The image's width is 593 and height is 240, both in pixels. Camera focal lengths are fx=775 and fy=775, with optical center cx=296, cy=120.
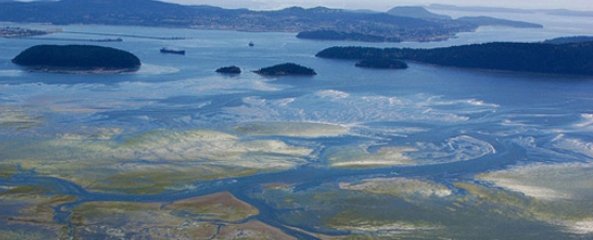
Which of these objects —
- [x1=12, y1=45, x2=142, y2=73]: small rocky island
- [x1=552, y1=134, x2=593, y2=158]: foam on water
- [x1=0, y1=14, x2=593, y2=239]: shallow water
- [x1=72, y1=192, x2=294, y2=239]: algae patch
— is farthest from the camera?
[x1=12, y1=45, x2=142, y2=73]: small rocky island

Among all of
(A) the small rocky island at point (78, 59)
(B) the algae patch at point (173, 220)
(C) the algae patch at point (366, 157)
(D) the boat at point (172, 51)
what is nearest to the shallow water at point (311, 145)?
(C) the algae patch at point (366, 157)

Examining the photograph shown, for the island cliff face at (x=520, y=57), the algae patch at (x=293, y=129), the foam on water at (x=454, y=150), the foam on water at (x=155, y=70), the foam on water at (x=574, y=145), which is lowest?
the foam on water at (x=155, y=70)

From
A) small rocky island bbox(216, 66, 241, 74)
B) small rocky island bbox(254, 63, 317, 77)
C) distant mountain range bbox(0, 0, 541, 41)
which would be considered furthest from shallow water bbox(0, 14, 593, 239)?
distant mountain range bbox(0, 0, 541, 41)

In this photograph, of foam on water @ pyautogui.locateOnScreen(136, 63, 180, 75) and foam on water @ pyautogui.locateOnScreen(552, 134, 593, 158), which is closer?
foam on water @ pyautogui.locateOnScreen(552, 134, 593, 158)

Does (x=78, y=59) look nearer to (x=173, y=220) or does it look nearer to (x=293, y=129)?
(x=293, y=129)

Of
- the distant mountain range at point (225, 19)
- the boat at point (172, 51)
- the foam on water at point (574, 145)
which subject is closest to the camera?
the foam on water at point (574, 145)

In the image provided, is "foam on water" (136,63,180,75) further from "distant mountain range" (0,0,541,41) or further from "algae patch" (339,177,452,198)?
"distant mountain range" (0,0,541,41)

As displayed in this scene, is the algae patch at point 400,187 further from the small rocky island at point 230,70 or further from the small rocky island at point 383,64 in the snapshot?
the small rocky island at point 383,64
